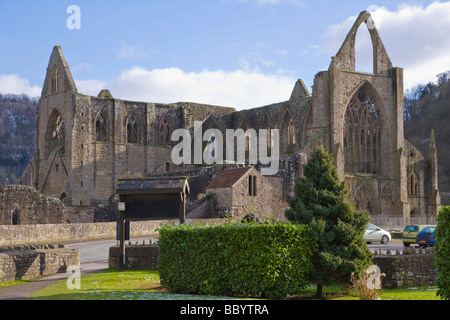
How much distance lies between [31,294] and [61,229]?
1753cm

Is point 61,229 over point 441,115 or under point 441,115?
under

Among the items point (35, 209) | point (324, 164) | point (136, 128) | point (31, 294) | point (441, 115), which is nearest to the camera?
point (31, 294)

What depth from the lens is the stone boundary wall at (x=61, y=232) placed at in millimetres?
29234

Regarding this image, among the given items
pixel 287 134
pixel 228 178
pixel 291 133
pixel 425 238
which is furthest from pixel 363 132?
pixel 425 238

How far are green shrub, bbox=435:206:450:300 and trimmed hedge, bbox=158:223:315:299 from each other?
3.56 m

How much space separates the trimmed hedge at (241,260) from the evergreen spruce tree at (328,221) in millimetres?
425

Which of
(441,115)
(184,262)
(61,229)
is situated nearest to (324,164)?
(184,262)

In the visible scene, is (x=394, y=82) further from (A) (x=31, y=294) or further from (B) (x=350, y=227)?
(A) (x=31, y=294)

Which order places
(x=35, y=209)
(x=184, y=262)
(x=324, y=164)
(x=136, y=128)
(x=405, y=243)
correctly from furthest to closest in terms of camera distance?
(x=136, y=128)
(x=35, y=209)
(x=405, y=243)
(x=324, y=164)
(x=184, y=262)

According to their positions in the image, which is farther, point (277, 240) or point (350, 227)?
point (350, 227)

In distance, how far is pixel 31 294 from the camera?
15312mm

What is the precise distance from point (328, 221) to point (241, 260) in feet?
9.74

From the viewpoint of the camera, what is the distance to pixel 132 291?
1570 centimetres

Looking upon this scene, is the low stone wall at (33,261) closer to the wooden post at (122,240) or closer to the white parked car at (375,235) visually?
the wooden post at (122,240)
